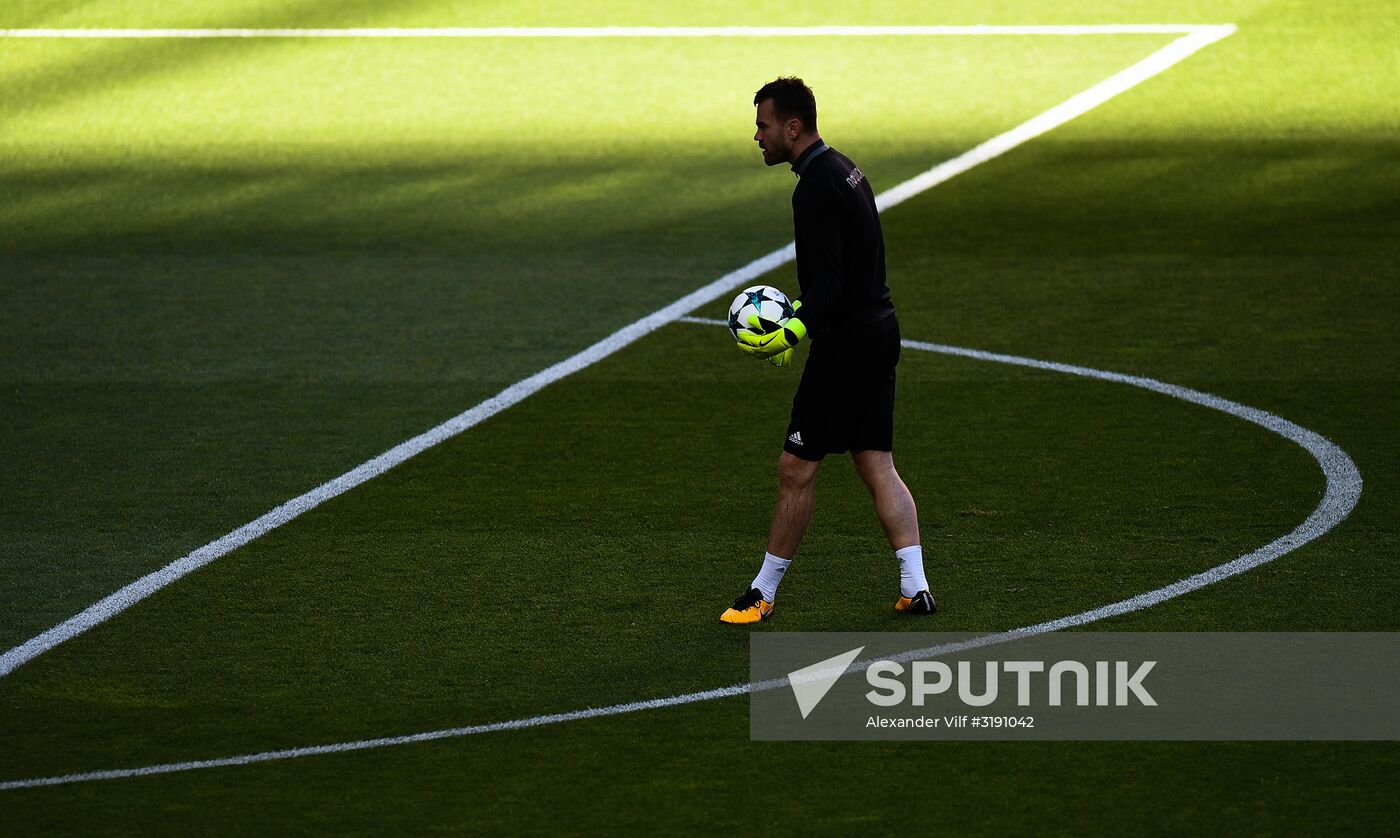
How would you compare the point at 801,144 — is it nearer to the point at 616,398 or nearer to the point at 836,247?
the point at 836,247

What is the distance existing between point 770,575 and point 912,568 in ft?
1.78

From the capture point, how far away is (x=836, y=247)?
23.8 ft

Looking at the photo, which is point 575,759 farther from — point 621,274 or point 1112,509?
point 621,274

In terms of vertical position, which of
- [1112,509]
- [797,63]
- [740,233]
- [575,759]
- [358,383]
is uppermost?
[797,63]

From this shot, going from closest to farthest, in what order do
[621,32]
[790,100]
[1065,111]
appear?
[790,100] < [1065,111] < [621,32]

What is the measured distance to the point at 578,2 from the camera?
21.5 meters

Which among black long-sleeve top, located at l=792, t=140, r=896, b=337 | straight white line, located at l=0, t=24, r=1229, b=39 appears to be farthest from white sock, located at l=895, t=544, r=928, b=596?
straight white line, located at l=0, t=24, r=1229, b=39

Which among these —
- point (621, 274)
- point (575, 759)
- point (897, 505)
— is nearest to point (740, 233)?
point (621, 274)

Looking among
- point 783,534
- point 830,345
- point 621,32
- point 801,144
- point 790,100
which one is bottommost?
point 783,534

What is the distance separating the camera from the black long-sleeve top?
7246 mm

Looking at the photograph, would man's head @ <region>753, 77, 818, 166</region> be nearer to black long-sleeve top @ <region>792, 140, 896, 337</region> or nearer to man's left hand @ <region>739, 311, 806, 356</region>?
black long-sleeve top @ <region>792, 140, 896, 337</region>

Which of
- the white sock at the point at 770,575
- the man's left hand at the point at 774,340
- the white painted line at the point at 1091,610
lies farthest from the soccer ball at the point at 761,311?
the white painted line at the point at 1091,610

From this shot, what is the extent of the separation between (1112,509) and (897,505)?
169cm

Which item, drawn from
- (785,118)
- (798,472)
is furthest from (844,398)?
(785,118)
